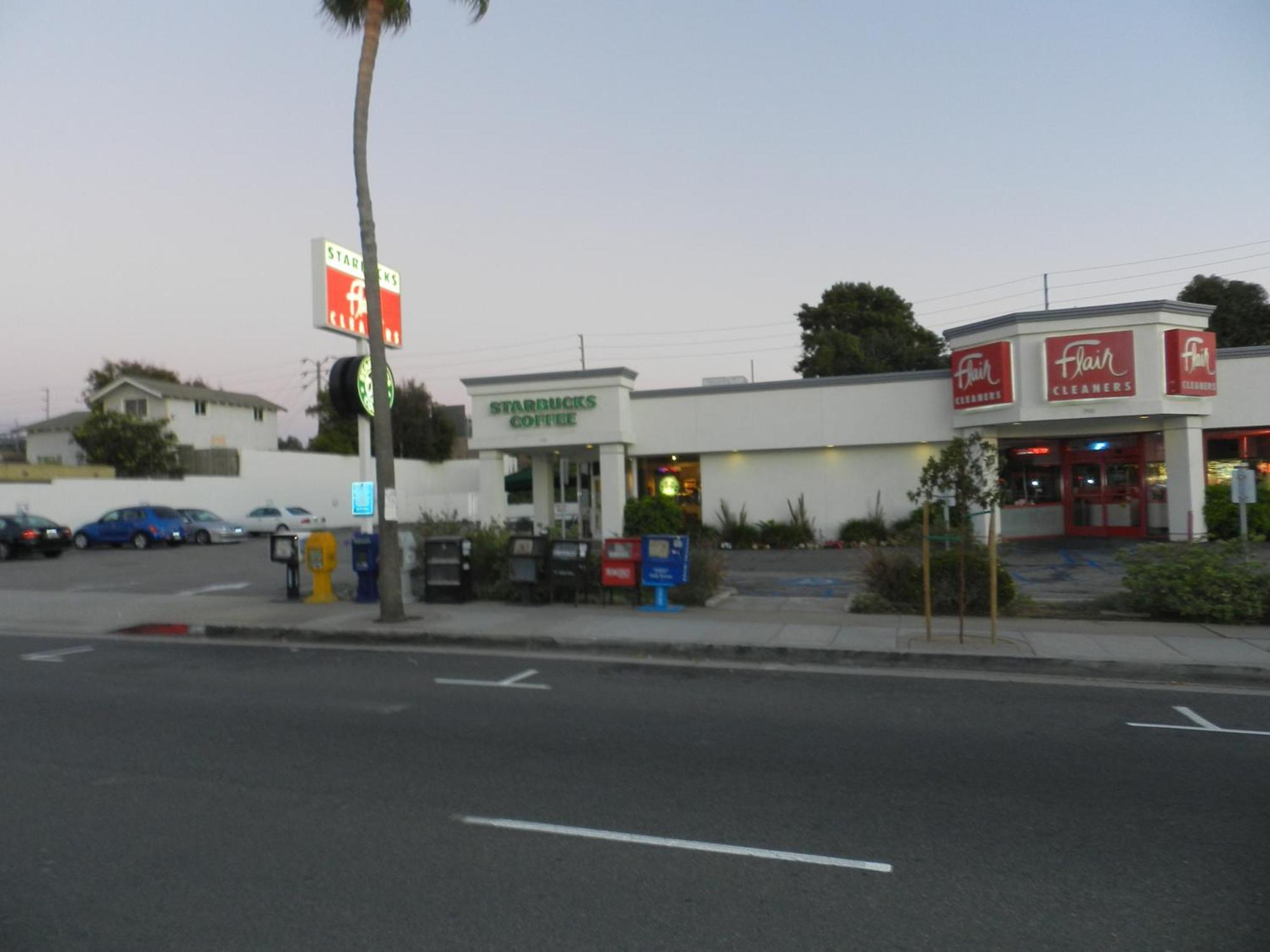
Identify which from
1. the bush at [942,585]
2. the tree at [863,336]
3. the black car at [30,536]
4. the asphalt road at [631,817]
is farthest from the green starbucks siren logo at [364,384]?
the tree at [863,336]

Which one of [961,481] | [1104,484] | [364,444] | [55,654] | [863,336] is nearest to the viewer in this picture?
[961,481]

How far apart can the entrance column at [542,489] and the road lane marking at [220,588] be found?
11.0 meters

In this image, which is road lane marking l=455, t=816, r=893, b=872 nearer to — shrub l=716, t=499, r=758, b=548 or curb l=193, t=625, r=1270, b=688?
curb l=193, t=625, r=1270, b=688

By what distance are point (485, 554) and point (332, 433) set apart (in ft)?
163

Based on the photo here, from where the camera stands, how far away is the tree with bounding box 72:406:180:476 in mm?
44312

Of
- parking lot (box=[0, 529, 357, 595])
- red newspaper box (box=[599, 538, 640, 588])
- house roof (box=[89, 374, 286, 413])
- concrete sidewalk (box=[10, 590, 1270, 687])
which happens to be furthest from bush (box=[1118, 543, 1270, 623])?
house roof (box=[89, 374, 286, 413])

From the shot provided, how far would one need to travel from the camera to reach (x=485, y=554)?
53.8ft

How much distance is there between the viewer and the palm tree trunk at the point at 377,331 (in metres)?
14.1

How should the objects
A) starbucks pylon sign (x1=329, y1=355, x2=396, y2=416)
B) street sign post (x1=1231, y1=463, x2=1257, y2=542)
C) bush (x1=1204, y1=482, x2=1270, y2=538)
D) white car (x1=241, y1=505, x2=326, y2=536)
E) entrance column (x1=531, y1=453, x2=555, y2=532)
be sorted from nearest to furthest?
street sign post (x1=1231, y1=463, x2=1257, y2=542) → starbucks pylon sign (x1=329, y1=355, x2=396, y2=416) → bush (x1=1204, y1=482, x2=1270, y2=538) → entrance column (x1=531, y1=453, x2=555, y2=532) → white car (x1=241, y1=505, x2=326, y2=536)

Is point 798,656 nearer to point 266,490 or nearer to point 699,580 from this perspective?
point 699,580

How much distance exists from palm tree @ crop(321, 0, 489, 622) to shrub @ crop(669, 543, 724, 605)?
4.18 m

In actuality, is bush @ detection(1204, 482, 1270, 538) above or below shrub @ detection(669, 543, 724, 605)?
above

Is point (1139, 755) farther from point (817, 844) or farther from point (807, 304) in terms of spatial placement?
point (807, 304)

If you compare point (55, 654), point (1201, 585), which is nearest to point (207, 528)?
point (55, 654)
